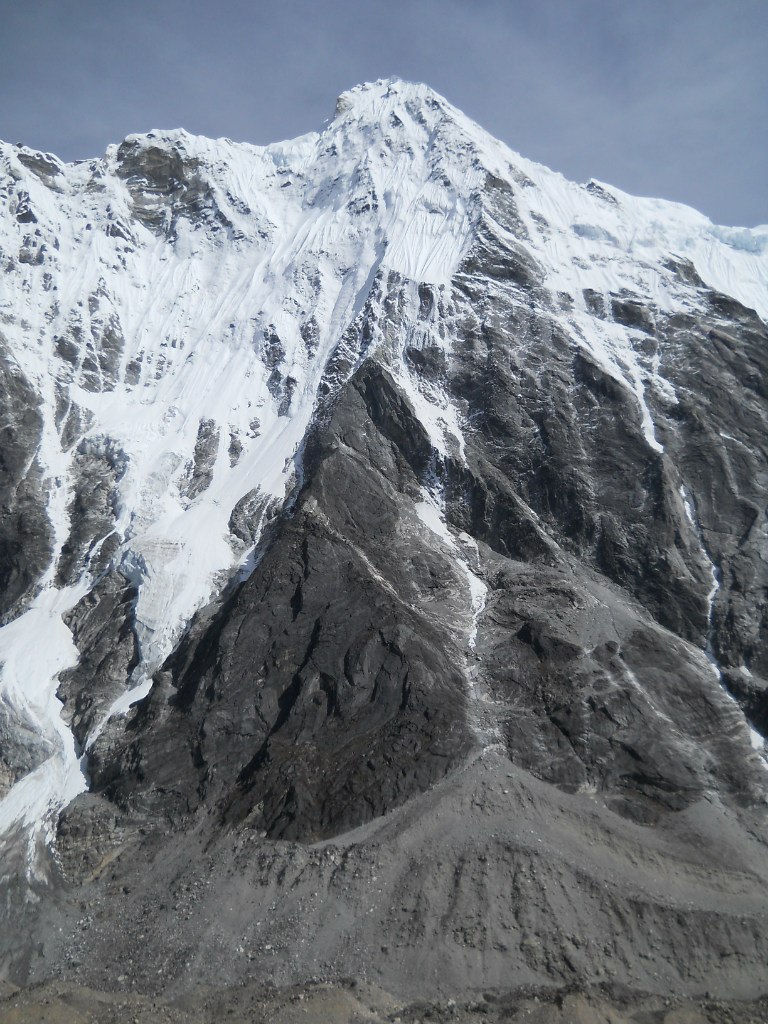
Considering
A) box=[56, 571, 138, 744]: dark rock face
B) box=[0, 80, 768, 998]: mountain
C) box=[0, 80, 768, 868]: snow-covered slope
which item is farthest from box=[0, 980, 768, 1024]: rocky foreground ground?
box=[56, 571, 138, 744]: dark rock face

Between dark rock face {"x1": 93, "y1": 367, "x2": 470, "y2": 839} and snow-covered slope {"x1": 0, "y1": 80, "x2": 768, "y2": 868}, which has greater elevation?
snow-covered slope {"x1": 0, "y1": 80, "x2": 768, "y2": 868}

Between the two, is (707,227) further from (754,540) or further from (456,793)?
(456,793)

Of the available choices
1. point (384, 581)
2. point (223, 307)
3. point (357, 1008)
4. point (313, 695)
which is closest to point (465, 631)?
→ point (384, 581)

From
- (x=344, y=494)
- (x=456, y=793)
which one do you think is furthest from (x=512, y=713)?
(x=344, y=494)

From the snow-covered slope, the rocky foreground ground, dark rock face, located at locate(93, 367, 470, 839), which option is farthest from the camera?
the snow-covered slope

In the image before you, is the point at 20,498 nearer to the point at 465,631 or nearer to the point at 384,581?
the point at 384,581

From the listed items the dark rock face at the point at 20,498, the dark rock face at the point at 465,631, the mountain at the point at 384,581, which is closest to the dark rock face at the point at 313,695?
the dark rock face at the point at 465,631

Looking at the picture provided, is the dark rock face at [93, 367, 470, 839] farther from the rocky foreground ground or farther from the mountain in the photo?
the rocky foreground ground
